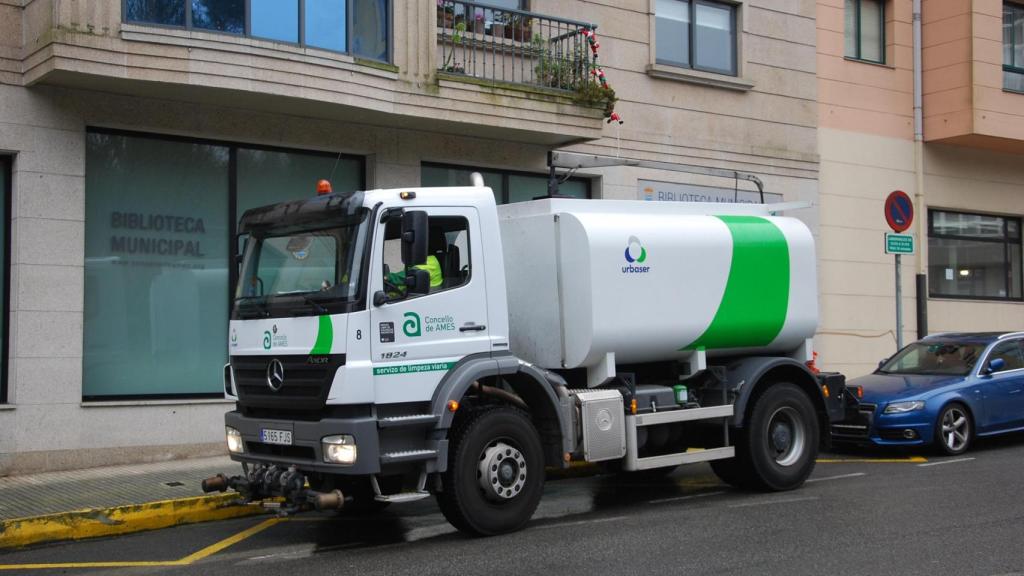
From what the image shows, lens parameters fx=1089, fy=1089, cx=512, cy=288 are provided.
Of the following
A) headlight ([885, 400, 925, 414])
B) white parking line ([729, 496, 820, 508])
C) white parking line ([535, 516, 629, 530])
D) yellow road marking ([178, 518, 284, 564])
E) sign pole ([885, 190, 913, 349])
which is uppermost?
sign pole ([885, 190, 913, 349])

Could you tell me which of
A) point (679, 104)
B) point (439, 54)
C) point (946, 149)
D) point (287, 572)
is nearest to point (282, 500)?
point (287, 572)

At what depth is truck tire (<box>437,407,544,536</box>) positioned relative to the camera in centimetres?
815

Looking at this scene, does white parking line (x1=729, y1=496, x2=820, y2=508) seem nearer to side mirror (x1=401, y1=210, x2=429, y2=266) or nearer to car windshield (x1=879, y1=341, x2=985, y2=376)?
side mirror (x1=401, y1=210, x2=429, y2=266)

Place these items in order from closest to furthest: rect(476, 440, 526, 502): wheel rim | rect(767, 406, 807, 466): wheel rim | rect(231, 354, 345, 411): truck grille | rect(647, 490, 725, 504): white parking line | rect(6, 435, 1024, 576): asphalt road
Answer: rect(6, 435, 1024, 576): asphalt road
rect(231, 354, 345, 411): truck grille
rect(476, 440, 526, 502): wheel rim
rect(647, 490, 725, 504): white parking line
rect(767, 406, 807, 466): wheel rim

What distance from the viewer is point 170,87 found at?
38.8 ft

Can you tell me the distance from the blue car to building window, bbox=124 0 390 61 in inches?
274

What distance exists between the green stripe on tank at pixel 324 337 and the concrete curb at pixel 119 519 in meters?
2.44

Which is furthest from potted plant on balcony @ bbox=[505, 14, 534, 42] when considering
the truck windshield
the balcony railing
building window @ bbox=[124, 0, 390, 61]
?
the truck windshield

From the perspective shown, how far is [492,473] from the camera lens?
27.2 ft

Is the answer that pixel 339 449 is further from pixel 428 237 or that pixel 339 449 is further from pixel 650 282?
pixel 650 282

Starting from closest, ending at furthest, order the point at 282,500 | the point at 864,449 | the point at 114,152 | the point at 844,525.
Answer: the point at 282,500, the point at 844,525, the point at 114,152, the point at 864,449

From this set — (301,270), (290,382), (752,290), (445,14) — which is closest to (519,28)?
(445,14)

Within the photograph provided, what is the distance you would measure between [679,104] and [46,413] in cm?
1031

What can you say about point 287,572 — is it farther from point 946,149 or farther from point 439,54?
point 946,149
